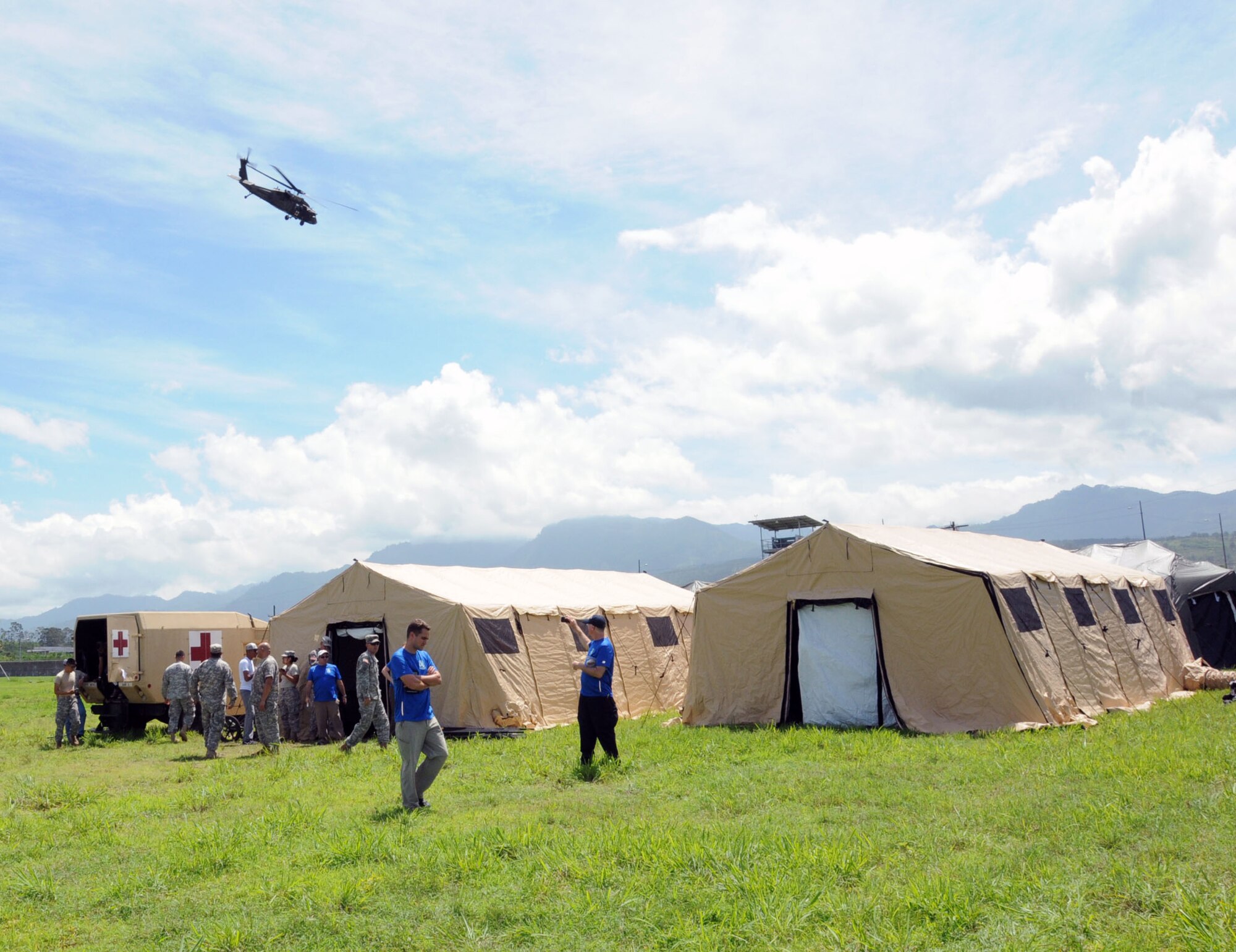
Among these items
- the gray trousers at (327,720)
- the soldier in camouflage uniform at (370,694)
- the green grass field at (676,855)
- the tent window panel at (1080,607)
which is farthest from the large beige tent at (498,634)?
the tent window panel at (1080,607)

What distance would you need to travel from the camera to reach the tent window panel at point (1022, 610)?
12798 mm

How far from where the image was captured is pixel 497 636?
15586mm

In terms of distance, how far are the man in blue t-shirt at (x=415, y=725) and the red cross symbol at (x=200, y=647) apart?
11.1m

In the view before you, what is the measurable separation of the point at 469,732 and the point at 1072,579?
33.7ft

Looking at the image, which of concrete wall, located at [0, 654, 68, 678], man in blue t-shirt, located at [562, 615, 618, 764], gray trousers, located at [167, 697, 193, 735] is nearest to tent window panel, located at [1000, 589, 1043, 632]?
man in blue t-shirt, located at [562, 615, 618, 764]

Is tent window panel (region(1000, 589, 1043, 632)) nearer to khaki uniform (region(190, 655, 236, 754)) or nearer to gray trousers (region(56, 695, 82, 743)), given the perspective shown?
khaki uniform (region(190, 655, 236, 754))

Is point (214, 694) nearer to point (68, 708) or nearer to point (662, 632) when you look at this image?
point (68, 708)

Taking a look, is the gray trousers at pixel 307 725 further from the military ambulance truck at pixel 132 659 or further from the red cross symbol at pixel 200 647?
the red cross symbol at pixel 200 647

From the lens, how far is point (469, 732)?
1477cm

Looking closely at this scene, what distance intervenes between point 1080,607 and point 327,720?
12535mm

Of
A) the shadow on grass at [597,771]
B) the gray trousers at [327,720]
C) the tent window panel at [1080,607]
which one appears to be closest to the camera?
the shadow on grass at [597,771]

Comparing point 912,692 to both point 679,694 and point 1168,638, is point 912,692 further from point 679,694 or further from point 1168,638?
point 1168,638

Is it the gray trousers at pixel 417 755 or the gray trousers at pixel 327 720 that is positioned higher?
the gray trousers at pixel 417 755

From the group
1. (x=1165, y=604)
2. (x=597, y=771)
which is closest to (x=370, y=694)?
(x=597, y=771)
